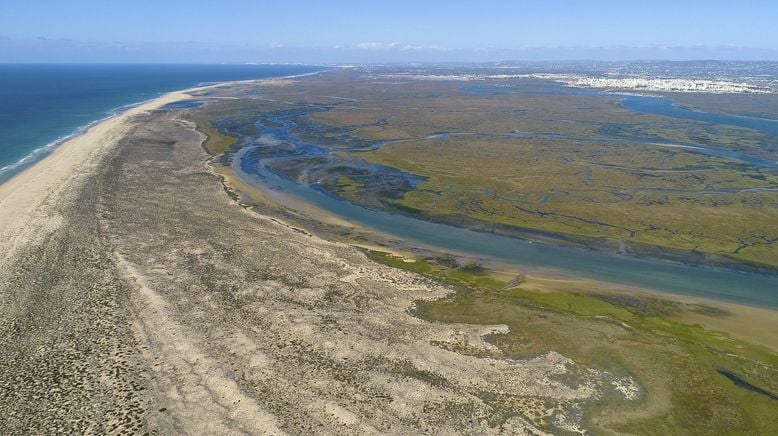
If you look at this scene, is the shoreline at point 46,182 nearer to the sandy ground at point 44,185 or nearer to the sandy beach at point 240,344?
the sandy ground at point 44,185

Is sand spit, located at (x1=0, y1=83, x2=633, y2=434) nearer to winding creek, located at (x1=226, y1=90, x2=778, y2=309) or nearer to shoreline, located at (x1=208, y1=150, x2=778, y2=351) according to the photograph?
shoreline, located at (x1=208, y1=150, x2=778, y2=351)

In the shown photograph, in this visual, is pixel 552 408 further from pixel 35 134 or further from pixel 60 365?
pixel 35 134

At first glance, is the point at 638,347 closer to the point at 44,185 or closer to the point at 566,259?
the point at 566,259

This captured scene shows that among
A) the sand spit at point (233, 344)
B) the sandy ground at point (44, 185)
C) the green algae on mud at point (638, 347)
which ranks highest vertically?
the sandy ground at point (44, 185)

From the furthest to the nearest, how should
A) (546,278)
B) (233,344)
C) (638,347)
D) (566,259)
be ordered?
(566,259), (546,278), (638,347), (233,344)

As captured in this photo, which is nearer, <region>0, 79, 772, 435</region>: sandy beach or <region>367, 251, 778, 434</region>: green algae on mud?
<region>0, 79, 772, 435</region>: sandy beach

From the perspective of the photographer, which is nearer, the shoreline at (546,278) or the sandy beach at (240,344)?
the sandy beach at (240,344)

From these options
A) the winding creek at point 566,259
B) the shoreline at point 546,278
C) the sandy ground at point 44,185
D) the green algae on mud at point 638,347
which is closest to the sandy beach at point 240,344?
the sandy ground at point 44,185

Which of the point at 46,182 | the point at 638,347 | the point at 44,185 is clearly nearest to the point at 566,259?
the point at 638,347

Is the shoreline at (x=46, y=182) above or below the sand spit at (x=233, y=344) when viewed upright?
above

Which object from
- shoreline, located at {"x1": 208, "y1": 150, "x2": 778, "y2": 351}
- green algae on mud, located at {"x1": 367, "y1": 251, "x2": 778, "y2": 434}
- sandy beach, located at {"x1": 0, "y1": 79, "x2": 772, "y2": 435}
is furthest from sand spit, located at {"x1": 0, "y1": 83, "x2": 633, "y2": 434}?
shoreline, located at {"x1": 208, "y1": 150, "x2": 778, "y2": 351}
